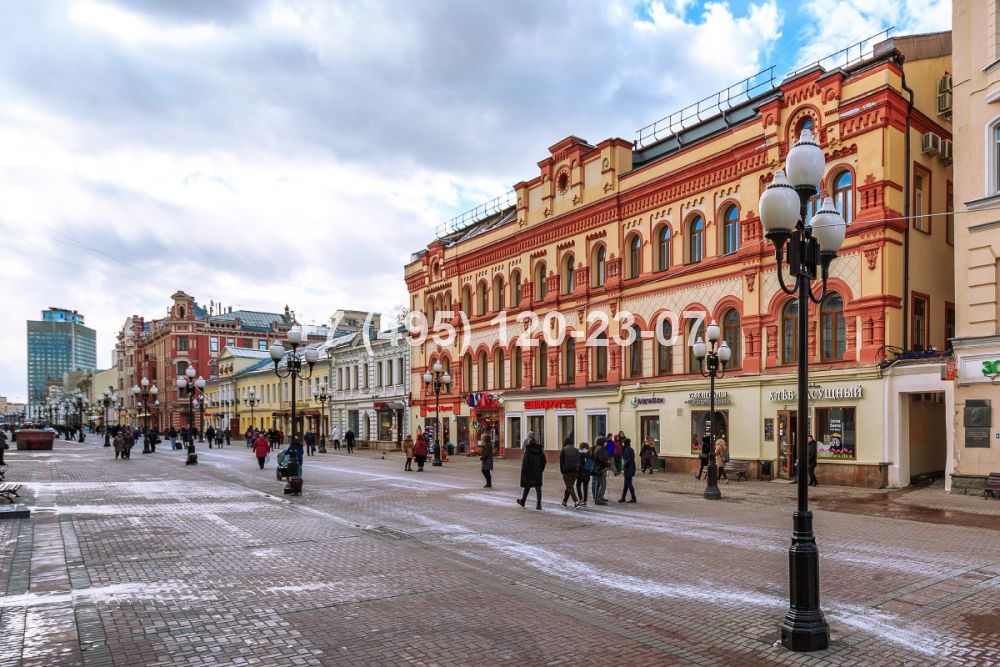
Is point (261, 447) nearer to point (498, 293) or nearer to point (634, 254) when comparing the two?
point (498, 293)

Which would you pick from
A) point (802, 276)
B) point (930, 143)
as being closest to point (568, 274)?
point (930, 143)

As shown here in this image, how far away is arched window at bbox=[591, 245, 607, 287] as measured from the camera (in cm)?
3198

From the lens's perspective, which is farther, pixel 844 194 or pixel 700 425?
pixel 700 425

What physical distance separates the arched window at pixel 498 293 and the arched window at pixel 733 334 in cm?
1493

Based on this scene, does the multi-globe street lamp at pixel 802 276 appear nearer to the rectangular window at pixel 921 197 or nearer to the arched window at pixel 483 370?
the rectangular window at pixel 921 197

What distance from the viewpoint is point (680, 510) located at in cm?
1633

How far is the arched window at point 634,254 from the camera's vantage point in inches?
1182

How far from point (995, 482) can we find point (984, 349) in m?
3.48

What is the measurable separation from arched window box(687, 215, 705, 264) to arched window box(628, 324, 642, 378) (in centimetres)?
404

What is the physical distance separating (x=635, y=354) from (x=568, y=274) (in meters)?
6.12

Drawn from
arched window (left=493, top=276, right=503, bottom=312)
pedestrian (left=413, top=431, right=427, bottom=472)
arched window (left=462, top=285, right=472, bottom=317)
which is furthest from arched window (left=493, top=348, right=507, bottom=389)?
pedestrian (left=413, top=431, right=427, bottom=472)

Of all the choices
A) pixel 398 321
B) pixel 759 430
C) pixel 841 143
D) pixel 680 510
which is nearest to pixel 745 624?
pixel 680 510

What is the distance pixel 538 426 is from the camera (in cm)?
3491

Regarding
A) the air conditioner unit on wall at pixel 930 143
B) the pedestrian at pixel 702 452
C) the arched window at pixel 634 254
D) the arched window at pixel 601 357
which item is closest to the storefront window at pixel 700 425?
the pedestrian at pixel 702 452
